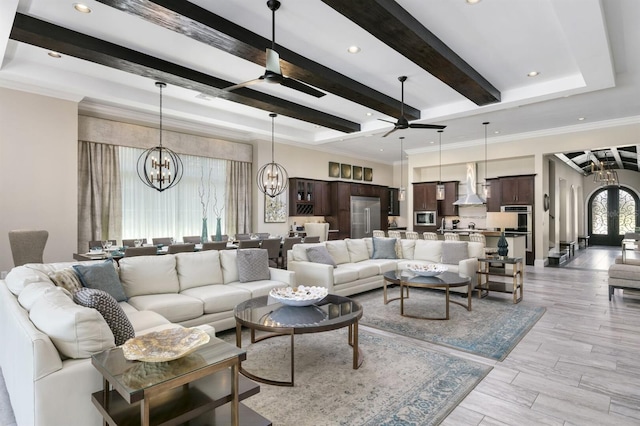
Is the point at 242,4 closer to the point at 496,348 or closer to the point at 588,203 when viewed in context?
the point at 496,348

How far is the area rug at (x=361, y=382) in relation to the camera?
2.33m

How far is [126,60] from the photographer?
171 inches

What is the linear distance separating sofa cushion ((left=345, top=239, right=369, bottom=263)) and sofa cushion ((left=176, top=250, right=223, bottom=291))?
2.65 m

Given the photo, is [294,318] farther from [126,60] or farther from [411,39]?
[126,60]

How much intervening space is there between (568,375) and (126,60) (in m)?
5.78

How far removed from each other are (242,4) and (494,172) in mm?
8781

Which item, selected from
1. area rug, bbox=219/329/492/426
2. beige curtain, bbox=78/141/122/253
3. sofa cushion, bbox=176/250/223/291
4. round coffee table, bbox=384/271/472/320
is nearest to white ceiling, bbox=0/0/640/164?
beige curtain, bbox=78/141/122/253

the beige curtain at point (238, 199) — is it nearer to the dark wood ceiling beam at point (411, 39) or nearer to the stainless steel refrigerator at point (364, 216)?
the stainless steel refrigerator at point (364, 216)

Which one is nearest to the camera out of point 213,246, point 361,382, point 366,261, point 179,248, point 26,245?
point 361,382

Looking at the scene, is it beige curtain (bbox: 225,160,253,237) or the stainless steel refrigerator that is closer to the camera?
beige curtain (bbox: 225,160,253,237)

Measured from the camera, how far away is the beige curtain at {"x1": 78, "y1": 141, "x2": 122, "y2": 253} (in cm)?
629

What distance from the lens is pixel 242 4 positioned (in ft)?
11.2

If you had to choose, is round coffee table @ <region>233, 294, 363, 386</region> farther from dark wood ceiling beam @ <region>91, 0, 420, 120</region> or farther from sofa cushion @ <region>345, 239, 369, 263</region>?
dark wood ceiling beam @ <region>91, 0, 420, 120</region>

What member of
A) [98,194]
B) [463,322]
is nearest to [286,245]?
[463,322]
